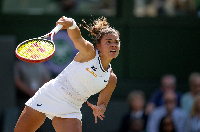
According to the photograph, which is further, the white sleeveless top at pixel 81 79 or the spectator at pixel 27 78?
the spectator at pixel 27 78

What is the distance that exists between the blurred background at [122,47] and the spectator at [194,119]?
0.23 metres

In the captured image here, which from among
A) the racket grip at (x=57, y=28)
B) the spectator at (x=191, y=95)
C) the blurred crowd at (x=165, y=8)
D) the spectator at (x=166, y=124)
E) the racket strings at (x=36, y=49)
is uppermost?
the racket grip at (x=57, y=28)

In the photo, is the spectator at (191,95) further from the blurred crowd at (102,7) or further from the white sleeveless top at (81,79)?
the white sleeveless top at (81,79)

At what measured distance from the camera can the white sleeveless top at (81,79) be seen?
4.62 metres

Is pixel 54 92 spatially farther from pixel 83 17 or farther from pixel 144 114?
pixel 83 17

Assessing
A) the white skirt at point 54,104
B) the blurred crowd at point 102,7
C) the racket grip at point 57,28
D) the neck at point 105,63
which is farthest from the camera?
the blurred crowd at point 102,7

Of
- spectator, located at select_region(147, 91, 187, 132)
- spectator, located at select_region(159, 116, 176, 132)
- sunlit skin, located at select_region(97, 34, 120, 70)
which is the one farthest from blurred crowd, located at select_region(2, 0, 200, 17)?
sunlit skin, located at select_region(97, 34, 120, 70)

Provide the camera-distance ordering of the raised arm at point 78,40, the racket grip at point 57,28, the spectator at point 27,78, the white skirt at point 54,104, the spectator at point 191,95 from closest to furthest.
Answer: the racket grip at point 57,28, the raised arm at point 78,40, the white skirt at point 54,104, the spectator at point 191,95, the spectator at point 27,78

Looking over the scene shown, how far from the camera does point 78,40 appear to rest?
442 cm

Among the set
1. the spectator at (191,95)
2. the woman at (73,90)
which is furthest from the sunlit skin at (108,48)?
the spectator at (191,95)

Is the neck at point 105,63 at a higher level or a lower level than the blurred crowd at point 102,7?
higher

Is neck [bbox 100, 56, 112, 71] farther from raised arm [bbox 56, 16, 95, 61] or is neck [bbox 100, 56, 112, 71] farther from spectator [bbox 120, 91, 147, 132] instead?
spectator [bbox 120, 91, 147, 132]

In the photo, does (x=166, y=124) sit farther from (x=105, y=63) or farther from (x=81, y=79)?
(x=81, y=79)

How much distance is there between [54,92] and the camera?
4.72 m
